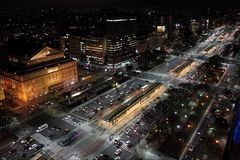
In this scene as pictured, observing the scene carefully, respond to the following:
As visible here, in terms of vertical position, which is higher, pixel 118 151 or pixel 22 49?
pixel 22 49

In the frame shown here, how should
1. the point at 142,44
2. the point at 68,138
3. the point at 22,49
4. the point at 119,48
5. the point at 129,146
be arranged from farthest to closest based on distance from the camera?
the point at 142,44, the point at 119,48, the point at 22,49, the point at 68,138, the point at 129,146

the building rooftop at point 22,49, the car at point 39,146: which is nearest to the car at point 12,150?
the car at point 39,146

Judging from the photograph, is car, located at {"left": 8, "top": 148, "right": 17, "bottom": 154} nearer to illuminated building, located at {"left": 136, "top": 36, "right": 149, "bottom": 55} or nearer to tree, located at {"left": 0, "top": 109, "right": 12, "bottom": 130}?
tree, located at {"left": 0, "top": 109, "right": 12, "bottom": 130}

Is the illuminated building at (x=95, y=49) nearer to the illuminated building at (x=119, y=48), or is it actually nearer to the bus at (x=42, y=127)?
the illuminated building at (x=119, y=48)

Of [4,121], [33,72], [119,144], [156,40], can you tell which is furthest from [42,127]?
[156,40]

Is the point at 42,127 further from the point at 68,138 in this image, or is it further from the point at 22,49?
the point at 22,49

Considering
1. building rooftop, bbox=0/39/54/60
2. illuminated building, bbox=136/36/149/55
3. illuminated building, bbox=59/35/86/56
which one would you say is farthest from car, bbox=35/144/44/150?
illuminated building, bbox=136/36/149/55

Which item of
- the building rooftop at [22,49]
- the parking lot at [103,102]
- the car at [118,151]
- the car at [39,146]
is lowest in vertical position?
the car at [118,151]
